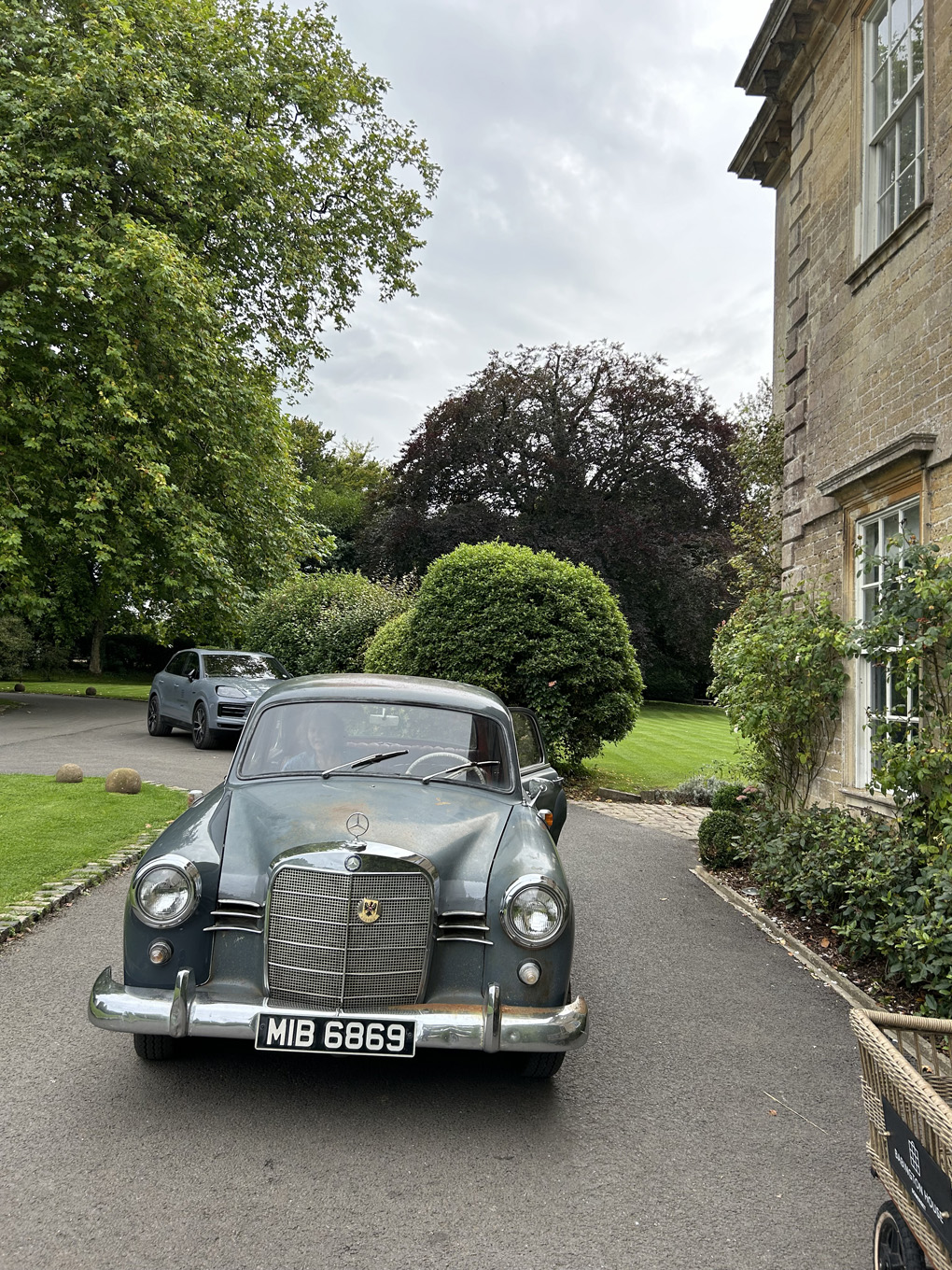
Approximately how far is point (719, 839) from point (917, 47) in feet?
22.7

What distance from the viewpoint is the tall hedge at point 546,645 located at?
1346 centimetres

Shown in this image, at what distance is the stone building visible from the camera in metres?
6.92

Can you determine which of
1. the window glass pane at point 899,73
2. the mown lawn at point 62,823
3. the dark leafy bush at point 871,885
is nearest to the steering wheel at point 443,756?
the dark leafy bush at point 871,885

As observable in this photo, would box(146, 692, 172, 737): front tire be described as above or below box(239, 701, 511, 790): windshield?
below

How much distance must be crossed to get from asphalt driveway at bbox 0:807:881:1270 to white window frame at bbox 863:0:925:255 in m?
6.43

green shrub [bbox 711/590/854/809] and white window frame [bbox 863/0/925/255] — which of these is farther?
green shrub [bbox 711/590/854/809]

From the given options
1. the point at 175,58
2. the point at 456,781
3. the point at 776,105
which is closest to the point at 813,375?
the point at 776,105

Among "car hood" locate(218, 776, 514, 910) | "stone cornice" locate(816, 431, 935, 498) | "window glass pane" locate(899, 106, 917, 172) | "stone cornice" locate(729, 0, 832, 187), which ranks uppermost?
"stone cornice" locate(729, 0, 832, 187)

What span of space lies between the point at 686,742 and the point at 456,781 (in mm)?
17172

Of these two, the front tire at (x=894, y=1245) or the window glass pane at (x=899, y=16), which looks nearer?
the front tire at (x=894, y=1245)

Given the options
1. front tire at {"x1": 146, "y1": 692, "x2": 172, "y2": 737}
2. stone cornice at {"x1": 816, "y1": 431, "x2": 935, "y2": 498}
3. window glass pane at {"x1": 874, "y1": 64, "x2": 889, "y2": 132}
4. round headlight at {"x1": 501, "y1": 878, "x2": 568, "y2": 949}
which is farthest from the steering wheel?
front tire at {"x1": 146, "y1": 692, "x2": 172, "y2": 737}

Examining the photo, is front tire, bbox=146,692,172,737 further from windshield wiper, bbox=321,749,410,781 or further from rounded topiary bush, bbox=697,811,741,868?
windshield wiper, bbox=321,749,410,781

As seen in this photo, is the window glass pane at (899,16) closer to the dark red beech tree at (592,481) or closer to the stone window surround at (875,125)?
the stone window surround at (875,125)

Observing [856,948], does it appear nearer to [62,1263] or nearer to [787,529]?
[62,1263]
